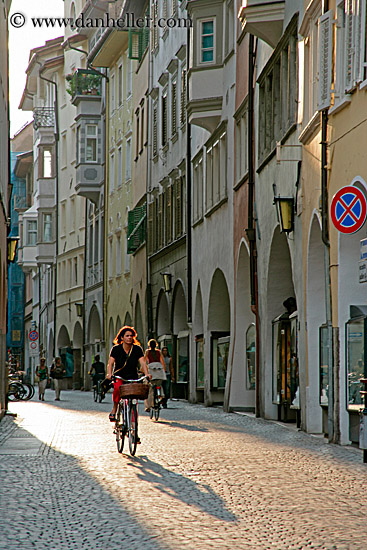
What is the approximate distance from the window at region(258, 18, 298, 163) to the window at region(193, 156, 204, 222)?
942 cm

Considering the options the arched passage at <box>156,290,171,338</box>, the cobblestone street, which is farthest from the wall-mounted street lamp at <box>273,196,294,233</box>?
the arched passage at <box>156,290,171,338</box>

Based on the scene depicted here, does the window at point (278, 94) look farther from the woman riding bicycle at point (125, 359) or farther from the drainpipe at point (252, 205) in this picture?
the woman riding bicycle at point (125, 359)

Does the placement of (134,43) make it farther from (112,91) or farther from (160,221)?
(160,221)

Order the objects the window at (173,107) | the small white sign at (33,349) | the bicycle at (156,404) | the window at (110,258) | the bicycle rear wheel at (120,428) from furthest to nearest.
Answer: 1. the window at (110,258)
2. the small white sign at (33,349)
3. the window at (173,107)
4. the bicycle at (156,404)
5. the bicycle rear wheel at (120,428)

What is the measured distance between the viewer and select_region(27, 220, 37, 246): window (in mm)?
79188

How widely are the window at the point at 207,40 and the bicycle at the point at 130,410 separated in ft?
60.0

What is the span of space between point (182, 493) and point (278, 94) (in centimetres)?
→ 1447

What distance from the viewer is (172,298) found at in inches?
1556

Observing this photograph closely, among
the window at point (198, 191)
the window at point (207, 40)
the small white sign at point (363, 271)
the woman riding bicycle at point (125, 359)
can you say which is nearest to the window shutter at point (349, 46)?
the small white sign at point (363, 271)

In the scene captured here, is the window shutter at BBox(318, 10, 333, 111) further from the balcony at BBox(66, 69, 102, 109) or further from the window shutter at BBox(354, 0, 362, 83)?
the balcony at BBox(66, 69, 102, 109)

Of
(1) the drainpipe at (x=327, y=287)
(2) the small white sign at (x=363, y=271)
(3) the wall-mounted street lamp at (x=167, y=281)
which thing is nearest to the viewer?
(2) the small white sign at (x=363, y=271)

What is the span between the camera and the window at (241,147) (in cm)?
2798

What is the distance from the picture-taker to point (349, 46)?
656 inches

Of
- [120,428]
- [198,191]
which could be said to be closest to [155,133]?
[198,191]
